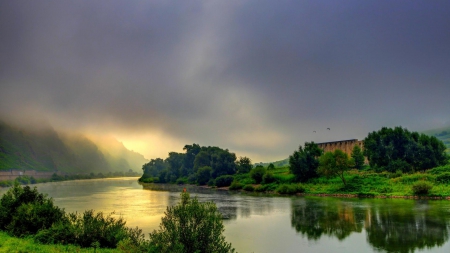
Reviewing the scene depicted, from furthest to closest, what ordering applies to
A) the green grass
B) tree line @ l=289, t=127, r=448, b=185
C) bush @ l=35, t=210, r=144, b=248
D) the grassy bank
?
tree line @ l=289, t=127, r=448, b=185 < the grassy bank < bush @ l=35, t=210, r=144, b=248 < the green grass

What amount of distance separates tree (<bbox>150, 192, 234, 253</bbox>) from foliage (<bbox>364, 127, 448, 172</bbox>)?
66594mm

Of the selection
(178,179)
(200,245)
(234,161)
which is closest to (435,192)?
(200,245)

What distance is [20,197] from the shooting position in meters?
22.2

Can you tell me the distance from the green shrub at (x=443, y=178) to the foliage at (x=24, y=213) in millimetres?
58312

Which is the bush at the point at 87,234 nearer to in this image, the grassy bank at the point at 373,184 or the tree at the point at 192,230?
the tree at the point at 192,230

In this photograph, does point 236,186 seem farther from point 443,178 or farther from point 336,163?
point 443,178

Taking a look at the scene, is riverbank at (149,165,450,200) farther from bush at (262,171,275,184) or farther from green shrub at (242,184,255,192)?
green shrub at (242,184,255,192)

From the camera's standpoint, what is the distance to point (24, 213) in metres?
19.5

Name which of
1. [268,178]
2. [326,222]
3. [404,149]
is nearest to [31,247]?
[326,222]

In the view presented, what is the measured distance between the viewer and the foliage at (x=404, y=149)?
2717 inches

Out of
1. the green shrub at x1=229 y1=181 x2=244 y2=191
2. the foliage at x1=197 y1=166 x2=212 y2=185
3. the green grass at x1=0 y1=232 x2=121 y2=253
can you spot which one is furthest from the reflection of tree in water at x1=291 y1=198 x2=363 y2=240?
the foliage at x1=197 y1=166 x2=212 y2=185

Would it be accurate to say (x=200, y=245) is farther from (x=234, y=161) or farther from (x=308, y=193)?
(x=234, y=161)

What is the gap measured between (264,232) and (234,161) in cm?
9415

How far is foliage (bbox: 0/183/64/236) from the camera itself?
19.2 m
